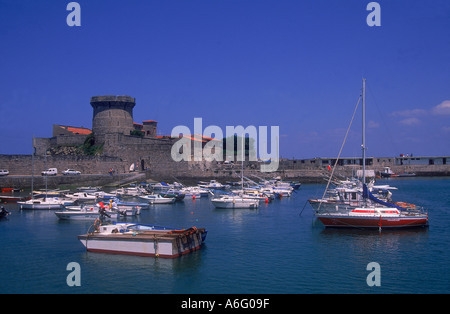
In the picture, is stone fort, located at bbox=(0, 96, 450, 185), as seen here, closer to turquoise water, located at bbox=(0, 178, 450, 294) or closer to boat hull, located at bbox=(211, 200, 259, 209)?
boat hull, located at bbox=(211, 200, 259, 209)

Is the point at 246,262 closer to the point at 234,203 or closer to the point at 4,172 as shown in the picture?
the point at 234,203

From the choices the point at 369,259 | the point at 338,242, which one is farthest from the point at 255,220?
the point at 369,259

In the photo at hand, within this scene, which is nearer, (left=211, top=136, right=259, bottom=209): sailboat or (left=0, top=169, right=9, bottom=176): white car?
(left=211, top=136, right=259, bottom=209): sailboat

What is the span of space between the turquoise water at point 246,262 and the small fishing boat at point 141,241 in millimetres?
279

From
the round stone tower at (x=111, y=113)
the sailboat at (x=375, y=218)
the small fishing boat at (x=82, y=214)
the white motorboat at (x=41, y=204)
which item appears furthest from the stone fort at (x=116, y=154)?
the sailboat at (x=375, y=218)

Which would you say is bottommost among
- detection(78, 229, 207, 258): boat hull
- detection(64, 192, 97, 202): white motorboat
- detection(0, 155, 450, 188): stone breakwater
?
detection(78, 229, 207, 258): boat hull

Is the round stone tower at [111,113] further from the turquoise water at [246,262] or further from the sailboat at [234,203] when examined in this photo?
the turquoise water at [246,262]

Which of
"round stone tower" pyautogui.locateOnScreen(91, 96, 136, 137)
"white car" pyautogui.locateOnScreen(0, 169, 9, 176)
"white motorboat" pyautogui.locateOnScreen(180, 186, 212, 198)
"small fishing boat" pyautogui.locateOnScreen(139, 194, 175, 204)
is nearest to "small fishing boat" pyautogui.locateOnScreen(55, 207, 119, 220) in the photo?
"small fishing boat" pyautogui.locateOnScreen(139, 194, 175, 204)

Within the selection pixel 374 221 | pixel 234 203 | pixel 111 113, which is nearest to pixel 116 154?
pixel 111 113

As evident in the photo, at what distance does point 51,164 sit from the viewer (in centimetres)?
4416

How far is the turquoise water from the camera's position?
12.1 meters

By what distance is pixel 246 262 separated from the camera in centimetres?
1455

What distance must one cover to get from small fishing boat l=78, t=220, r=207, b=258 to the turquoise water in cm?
28

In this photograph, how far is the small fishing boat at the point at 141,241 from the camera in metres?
14.5
